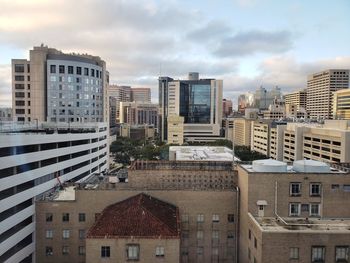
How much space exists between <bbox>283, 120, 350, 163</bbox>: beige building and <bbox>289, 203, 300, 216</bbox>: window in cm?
4824

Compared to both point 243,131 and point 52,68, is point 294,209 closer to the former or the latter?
point 52,68

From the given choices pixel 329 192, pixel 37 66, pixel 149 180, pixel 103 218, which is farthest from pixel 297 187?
pixel 37 66

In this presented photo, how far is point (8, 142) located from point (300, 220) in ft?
102

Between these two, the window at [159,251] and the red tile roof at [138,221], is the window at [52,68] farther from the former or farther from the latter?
the window at [159,251]

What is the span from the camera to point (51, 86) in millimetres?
82375

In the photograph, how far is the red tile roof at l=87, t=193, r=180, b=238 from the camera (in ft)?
95.0

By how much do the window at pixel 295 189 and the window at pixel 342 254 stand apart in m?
6.73

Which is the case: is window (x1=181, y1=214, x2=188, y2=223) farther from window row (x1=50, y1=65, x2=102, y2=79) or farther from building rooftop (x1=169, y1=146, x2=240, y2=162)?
window row (x1=50, y1=65, x2=102, y2=79)

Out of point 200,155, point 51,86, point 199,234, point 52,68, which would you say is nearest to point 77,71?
point 52,68

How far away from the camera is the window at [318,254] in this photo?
26.9 metres

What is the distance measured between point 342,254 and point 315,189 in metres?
7.15

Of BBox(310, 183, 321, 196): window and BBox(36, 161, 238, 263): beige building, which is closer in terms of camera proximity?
BBox(310, 183, 321, 196): window

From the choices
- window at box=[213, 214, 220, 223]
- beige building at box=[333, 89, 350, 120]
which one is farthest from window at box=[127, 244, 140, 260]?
beige building at box=[333, 89, 350, 120]

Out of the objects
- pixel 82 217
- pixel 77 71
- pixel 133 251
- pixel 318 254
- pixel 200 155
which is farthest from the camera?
pixel 77 71
